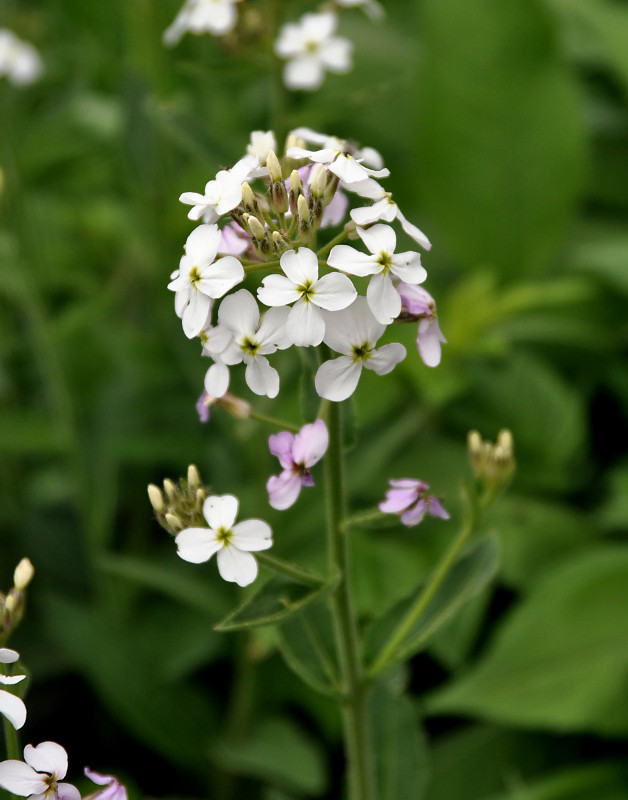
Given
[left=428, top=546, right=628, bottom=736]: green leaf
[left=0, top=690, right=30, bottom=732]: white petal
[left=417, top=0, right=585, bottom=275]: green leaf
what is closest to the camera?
[left=0, top=690, right=30, bottom=732]: white petal

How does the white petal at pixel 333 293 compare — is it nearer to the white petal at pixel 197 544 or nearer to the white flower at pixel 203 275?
the white flower at pixel 203 275

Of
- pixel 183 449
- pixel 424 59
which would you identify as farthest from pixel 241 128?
pixel 183 449

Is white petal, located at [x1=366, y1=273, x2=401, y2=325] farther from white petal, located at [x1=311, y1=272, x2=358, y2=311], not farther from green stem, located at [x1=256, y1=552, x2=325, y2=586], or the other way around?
green stem, located at [x1=256, y1=552, x2=325, y2=586]

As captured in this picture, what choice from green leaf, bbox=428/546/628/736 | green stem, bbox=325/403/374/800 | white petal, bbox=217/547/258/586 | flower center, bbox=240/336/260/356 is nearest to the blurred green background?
green leaf, bbox=428/546/628/736

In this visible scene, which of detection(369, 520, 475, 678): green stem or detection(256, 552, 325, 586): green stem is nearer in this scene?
detection(256, 552, 325, 586): green stem

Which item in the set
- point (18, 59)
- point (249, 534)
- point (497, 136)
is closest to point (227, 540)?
point (249, 534)

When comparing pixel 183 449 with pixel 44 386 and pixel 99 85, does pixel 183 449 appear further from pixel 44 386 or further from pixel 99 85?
pixel 99 85

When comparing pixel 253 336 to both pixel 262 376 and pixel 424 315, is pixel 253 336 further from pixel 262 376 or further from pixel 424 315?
pixel 424 315
